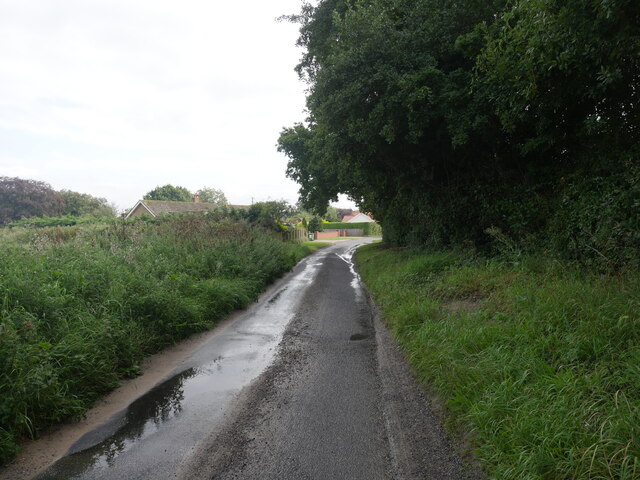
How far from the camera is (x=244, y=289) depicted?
1030 cm

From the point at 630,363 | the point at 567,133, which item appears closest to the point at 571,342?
the point at 630,363

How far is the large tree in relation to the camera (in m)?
40.8

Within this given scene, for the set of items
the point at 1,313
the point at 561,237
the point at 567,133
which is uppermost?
the point at 567,133

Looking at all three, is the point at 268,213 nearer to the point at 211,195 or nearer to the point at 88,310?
the point at 88,310

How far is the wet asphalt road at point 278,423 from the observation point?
315 cm

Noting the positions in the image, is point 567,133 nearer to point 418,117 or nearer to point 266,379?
point 418,117

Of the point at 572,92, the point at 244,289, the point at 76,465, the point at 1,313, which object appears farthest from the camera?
the point at 244,289

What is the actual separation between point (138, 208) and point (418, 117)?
49126 mm

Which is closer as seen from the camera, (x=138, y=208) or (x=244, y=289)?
(x=244, y=289)

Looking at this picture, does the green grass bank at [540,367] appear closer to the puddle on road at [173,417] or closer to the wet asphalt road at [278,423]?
the wet asphalt road at [278,423]

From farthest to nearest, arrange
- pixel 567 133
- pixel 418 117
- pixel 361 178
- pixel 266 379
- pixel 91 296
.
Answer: pixel 361 178 → pixel 418 117 → pixel 567 133 → pixel 91 296 → pixel 266 379

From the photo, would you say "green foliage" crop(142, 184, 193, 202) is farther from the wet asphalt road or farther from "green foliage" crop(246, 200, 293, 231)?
the wet asphalt road

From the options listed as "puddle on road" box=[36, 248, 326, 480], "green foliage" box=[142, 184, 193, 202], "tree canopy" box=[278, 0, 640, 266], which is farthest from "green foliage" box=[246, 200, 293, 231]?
"green foliage" box=[142, 184, 193, 202]

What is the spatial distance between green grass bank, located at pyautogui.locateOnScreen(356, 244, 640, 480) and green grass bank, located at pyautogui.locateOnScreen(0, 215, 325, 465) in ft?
13.0
